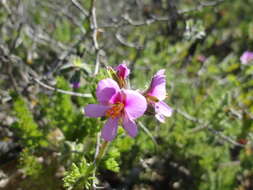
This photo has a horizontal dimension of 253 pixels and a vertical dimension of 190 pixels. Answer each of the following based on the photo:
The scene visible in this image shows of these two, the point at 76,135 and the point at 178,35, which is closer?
the point at 76,135

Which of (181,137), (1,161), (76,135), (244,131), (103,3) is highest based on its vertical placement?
(103,3)

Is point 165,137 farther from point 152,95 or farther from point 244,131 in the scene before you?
point 152,95

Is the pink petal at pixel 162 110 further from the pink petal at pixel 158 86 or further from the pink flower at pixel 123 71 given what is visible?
the pink flower at pixel 123 71

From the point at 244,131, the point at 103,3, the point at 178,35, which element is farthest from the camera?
the point at 103,3

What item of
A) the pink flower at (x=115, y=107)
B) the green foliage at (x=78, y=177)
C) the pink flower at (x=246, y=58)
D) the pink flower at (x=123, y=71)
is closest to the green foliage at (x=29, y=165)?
the green foliage at (x=78, y=177)

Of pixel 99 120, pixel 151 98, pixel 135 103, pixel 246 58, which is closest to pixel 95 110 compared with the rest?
pixel 135 103

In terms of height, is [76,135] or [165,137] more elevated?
[165,137]

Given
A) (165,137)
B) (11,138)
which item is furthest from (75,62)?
(165,137)

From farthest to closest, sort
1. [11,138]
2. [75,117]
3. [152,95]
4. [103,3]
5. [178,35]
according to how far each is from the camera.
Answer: [103,3]
[178,35]
[11,138]
[75,117]
[152,95]
